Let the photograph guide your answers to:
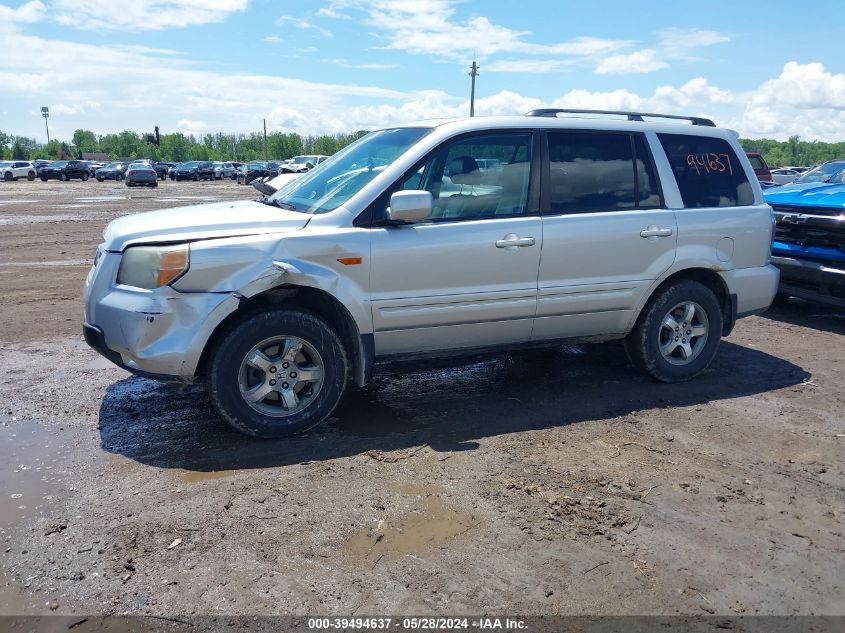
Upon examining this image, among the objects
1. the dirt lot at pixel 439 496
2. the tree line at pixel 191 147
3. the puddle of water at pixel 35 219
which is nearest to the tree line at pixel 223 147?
the tree line at pixel 191 147

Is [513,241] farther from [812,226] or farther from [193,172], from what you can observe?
[193,172]

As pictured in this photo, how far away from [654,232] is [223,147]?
140757mm

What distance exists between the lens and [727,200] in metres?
5.86

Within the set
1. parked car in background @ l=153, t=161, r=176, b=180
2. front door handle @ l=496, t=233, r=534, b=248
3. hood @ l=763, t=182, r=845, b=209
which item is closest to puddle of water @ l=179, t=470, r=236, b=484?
front door handle @ l=496, t=233, r=534, b=248

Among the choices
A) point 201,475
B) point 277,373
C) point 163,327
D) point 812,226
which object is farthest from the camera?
point 812,226

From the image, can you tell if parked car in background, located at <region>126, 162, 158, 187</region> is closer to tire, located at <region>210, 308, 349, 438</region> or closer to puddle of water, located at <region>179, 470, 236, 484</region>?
tire, located at <region>210, 308, 349, 438</region>

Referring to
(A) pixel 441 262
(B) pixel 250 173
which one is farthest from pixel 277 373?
(B) pixel 250 173

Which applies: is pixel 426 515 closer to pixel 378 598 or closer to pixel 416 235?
pixel 378 598

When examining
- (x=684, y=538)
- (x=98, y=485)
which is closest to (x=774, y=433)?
(x=684, y=538)

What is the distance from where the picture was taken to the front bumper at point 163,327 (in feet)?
13.7

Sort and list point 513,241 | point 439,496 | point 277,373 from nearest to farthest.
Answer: point 439,496, point 277,373, point 513,241

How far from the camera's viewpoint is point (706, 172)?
5805 mm

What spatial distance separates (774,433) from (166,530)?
392 cm

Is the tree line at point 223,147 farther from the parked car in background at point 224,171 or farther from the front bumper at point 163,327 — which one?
the front bumper at point 163,327
